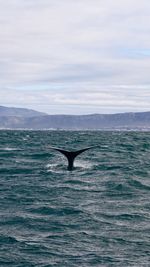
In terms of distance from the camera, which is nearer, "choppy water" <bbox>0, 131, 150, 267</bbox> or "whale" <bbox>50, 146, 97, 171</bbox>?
"choppy water" <bbox>0, 131, 150, 267</bbox>

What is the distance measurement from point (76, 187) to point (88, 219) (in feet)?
23.4

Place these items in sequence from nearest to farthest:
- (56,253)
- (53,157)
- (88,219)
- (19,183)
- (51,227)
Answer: (56,253), (51,227), (88,219), (19,183), (53,157)

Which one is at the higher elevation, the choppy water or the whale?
the whale

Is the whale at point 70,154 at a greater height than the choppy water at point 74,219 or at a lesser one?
greater

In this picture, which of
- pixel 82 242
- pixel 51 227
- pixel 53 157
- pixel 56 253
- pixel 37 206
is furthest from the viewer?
pixel 53 157

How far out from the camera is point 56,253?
15273 millimetres

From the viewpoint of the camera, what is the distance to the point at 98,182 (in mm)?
28672

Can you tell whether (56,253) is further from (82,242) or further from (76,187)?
(76,187)

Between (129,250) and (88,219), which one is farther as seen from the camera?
(88,219)

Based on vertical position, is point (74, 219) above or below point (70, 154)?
below

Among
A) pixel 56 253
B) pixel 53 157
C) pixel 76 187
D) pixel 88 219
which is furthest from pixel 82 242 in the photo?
pixel 53 157

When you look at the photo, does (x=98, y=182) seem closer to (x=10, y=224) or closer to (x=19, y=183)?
(x=19, y=183)

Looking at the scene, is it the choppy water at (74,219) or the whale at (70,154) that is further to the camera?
the whale at (70,154)

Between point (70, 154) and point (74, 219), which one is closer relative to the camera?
point (74, 219)
